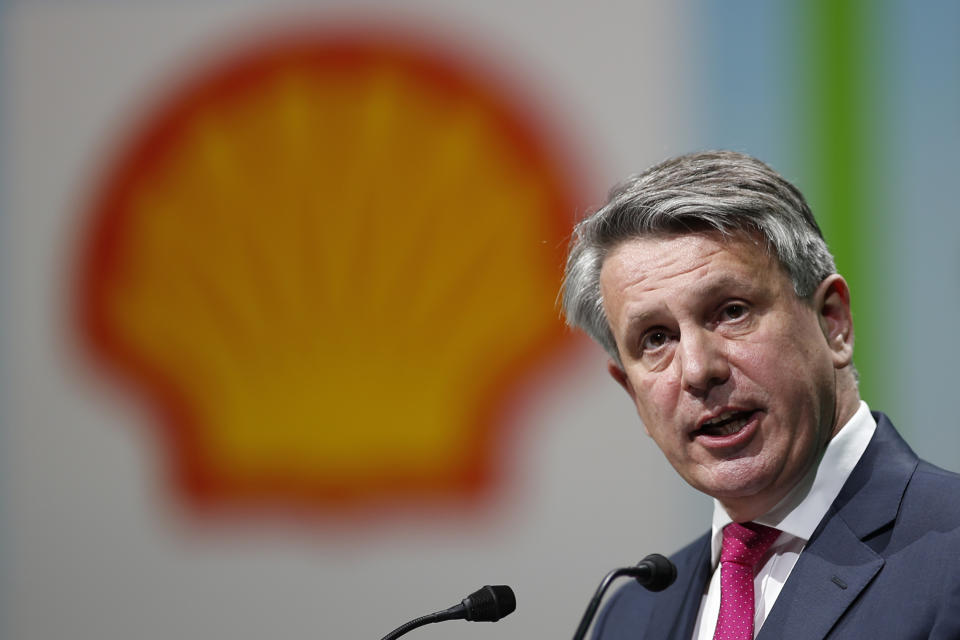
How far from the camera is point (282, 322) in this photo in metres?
3.19

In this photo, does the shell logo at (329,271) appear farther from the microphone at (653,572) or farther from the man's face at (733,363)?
the microphone at (653,572)

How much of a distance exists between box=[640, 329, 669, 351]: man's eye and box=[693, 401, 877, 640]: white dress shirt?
1.04 feet

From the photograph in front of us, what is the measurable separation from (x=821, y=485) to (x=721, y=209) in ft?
1.55

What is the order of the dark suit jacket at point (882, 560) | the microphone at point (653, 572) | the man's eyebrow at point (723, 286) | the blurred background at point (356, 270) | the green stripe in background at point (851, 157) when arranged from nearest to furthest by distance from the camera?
the dark suit jacket at point (882, 560) < the microphone at point (653, 572) < the man's eyebrow at point (723, 286) < the green stripe in background at point (851, 157) < the blurred background at point (356, 270)

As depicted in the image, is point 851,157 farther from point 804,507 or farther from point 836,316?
point 804,507

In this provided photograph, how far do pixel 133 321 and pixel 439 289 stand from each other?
3.12 ft

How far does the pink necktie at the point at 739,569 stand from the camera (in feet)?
5.43

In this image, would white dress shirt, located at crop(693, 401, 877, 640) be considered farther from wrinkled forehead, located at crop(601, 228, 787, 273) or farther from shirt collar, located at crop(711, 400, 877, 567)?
wrinkled forehead, located at crop(601, 228, 787, 273)

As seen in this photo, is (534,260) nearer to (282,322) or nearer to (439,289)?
(439,289)

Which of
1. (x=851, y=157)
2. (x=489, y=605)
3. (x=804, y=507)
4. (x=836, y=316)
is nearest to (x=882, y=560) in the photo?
(x=804, y=507)

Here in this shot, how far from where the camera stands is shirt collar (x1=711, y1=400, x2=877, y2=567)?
5.45ft

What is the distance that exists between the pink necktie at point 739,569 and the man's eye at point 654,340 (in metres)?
0.33

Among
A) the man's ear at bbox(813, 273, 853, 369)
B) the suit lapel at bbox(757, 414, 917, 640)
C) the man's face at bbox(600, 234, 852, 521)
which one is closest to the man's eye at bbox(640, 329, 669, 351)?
the man's face at bbox(600, 234, 852, 521)

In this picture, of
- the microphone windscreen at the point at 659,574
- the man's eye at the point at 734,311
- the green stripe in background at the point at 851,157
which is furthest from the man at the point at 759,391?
the green stripe in background at the point at 851,157
